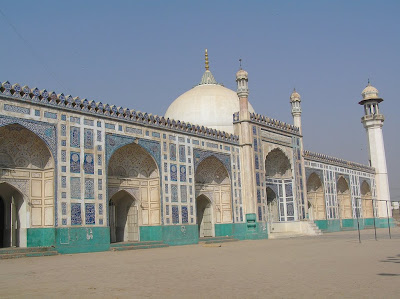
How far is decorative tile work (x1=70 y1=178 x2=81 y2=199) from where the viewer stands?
15141mm

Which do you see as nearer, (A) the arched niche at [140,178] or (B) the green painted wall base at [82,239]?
(B) the green painted wall base at [82,239]

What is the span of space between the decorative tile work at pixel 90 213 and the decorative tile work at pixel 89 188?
27cm

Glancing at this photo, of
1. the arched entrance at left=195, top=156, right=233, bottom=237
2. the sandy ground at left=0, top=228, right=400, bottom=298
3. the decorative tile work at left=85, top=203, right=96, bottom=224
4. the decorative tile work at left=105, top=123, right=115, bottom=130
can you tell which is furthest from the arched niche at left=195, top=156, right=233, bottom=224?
the sandy ground at left=0, top=228, right=400, bottom=298

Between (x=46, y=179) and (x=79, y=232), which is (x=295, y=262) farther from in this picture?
(x=46, y=179)

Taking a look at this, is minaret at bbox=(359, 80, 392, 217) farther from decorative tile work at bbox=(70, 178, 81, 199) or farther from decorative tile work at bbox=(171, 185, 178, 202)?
decorative tile work at bbox=(70, 178, 81, 199)

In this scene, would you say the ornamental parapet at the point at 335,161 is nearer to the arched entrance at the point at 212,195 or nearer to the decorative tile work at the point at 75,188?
the arched entrance at the point at 212,195

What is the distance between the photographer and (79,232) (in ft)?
49.4

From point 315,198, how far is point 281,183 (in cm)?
528

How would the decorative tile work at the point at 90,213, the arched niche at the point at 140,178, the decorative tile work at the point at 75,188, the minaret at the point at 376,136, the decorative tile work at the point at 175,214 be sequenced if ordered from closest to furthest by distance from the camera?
the decorative tile work at the point at 75,188, the decorative tile work at the point at 90,213, the arched niche at the point at 140,178, the decorative tile work at the point at 175,214, the minaret at the point at 376,136

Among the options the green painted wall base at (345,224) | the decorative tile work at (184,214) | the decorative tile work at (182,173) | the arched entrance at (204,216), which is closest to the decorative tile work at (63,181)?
the decorative tile work at (182,173)

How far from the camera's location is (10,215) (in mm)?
14977

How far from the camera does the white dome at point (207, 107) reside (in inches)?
1062

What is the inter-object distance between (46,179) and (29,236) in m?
1.83

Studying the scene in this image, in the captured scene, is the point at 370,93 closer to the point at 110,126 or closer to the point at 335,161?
the point at 335,161
